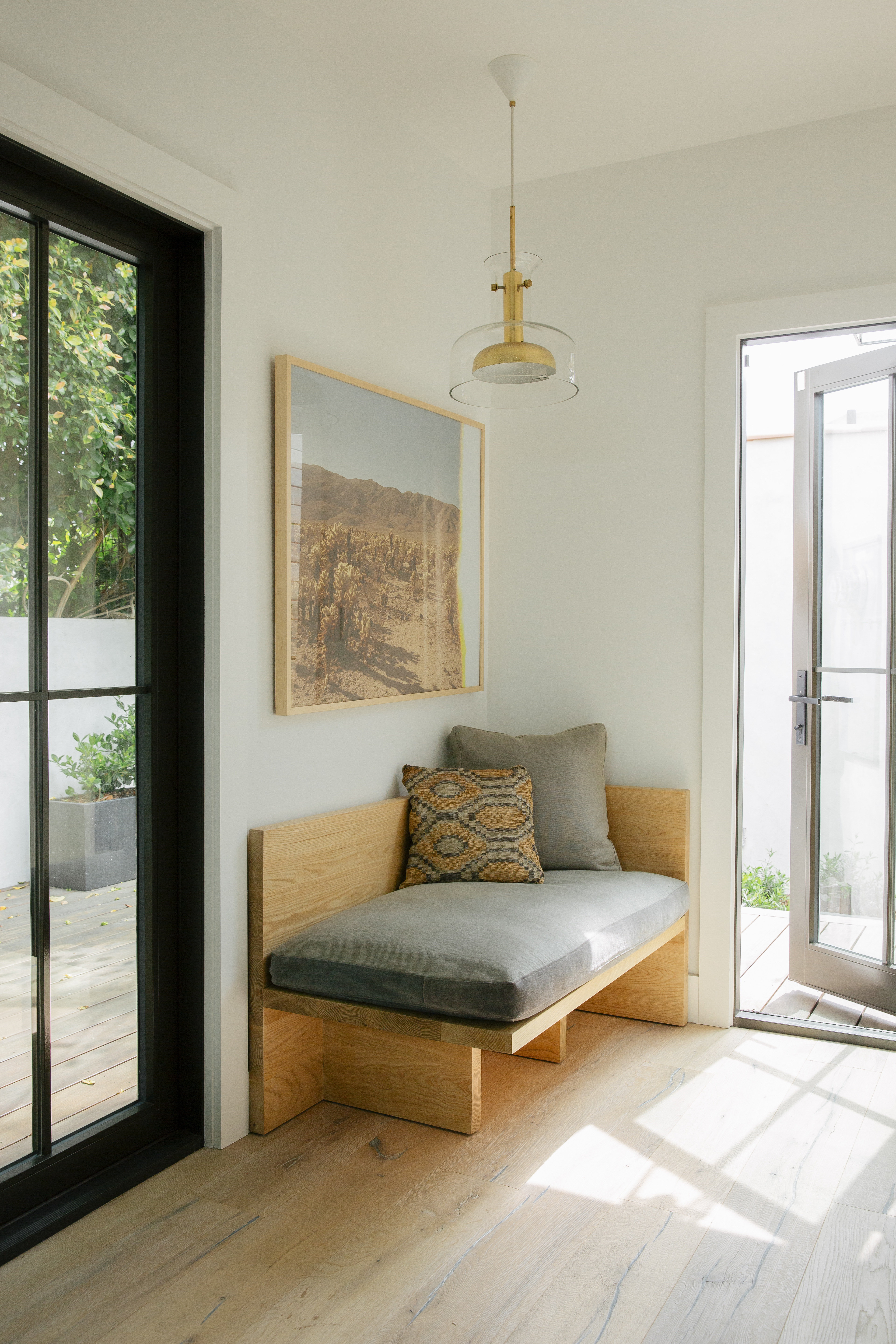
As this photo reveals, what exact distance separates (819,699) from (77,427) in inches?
94.8

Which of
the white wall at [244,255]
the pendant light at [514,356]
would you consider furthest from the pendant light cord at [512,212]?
the white wall at [244,255]

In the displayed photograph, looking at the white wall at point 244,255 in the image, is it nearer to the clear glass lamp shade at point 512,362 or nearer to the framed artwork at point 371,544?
the framed artwork at point 371,544

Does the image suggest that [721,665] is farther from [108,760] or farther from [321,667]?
[108,760]

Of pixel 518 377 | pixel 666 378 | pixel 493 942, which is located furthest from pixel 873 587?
pixel 493 942

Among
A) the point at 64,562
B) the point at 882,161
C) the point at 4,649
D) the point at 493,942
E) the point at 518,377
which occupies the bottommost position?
the point at 493,942

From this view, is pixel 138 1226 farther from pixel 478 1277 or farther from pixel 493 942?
pixel 493 942

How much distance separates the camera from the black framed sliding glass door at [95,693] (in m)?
1.93

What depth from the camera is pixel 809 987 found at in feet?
10.9

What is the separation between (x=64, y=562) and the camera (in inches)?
80.4

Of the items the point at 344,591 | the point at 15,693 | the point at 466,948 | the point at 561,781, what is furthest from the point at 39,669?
the point at 561,781

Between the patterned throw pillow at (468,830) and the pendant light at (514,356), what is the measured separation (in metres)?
1.13

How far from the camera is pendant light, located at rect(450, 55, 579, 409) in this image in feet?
7.52

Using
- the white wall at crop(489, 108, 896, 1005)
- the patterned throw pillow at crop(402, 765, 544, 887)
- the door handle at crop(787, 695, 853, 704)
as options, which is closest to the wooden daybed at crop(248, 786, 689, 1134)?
the patterned throw pillow at crop(402, 765, 544, 887)

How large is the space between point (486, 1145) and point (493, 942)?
1.66ft
